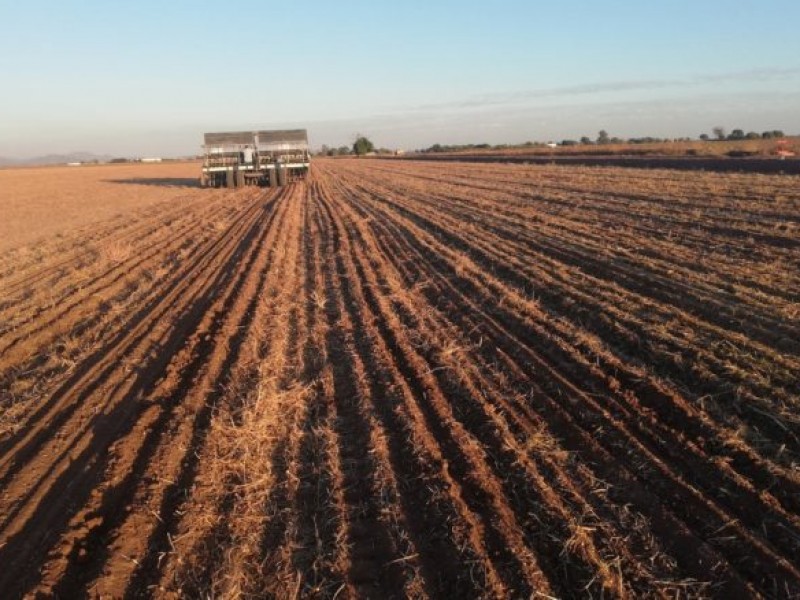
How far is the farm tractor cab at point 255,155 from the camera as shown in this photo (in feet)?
93.7

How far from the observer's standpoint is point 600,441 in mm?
4469

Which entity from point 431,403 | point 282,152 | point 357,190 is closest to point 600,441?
point 431,403

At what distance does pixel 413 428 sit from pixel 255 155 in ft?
86.6

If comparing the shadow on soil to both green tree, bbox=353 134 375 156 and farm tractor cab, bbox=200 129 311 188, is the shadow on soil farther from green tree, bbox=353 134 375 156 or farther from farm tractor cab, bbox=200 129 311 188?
green tree, bbox=353 134 375 156

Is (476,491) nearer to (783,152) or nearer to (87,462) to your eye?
(87,462)

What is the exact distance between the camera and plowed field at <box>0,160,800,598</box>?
3348 millimetres

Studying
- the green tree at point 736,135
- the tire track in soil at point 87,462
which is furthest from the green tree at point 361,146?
the tire track in soil at point 87,462

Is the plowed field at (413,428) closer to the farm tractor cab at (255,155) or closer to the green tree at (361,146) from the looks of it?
the farm tractor cab at (255,155)

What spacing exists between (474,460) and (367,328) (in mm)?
3146

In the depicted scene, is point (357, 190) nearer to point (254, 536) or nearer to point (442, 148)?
point (254, 536)

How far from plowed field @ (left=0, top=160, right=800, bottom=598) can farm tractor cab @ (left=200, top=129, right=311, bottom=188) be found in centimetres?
1923

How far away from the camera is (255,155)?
1133 inches

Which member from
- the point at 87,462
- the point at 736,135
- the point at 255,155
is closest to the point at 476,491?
the point at 87,462

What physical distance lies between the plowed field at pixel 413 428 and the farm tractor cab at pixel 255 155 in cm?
1923
